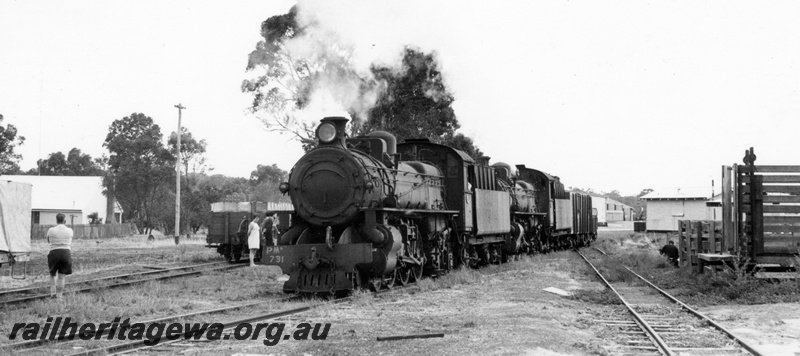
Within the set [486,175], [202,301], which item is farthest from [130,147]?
[202,301]

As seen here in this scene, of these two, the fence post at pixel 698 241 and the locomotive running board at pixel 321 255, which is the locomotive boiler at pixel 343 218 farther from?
the fence post at pixel 698 241

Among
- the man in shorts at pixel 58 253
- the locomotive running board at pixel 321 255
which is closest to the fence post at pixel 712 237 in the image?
the locomotive running board at pixel 321 255

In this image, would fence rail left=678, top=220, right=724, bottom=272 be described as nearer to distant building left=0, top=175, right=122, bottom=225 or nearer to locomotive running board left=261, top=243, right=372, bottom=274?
locomotive running board left=261, top=243, right=372, bottom=274

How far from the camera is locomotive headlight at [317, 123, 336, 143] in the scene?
14.6m

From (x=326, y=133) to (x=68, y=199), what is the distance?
2202 inches

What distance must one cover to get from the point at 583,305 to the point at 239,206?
84.1 ft

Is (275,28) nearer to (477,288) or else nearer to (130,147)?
Answer: (477,288)

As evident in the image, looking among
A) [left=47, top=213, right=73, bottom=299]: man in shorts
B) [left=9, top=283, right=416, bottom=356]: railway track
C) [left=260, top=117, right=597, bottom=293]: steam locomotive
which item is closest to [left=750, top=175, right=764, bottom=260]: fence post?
[left=260, top=117, right=597, bottom=293]: steam locomotive

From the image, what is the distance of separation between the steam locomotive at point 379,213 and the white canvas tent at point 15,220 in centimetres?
757

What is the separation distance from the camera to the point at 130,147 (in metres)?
55.5

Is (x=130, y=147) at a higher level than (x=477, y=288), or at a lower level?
Result: higher

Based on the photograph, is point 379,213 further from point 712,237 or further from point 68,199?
point 68,199

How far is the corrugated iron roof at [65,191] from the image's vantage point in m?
62.0

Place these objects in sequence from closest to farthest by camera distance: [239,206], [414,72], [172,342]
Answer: [172,342], [414,72], [239,206]
